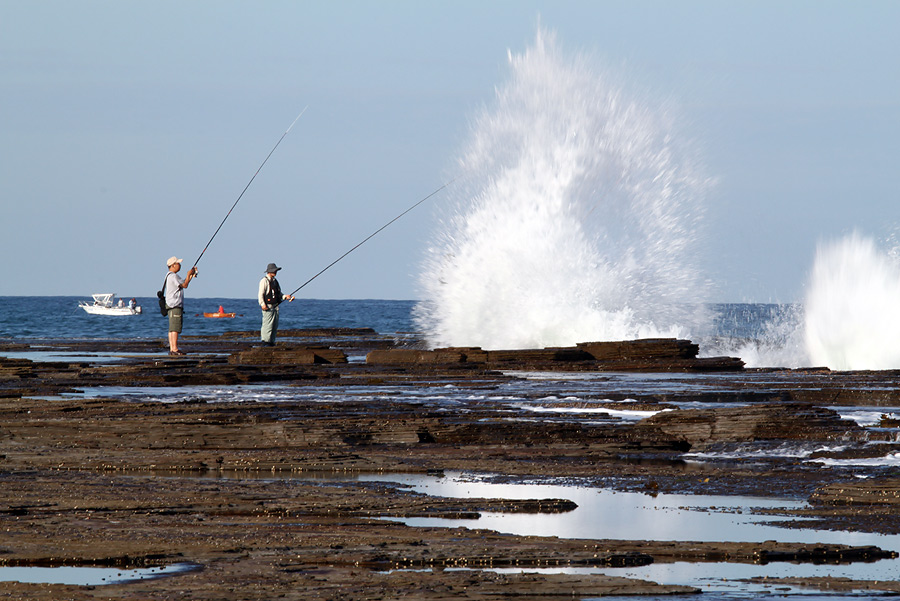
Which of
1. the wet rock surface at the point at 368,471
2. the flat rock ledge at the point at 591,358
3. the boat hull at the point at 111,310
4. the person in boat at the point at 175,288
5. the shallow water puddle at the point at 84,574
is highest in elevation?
the boat hull at the point at 111,310

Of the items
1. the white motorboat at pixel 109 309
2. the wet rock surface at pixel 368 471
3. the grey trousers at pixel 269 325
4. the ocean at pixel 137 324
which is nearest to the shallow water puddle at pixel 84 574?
the wet rock surface at pixel 368 471

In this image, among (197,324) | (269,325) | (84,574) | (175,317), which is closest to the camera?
(84,574)

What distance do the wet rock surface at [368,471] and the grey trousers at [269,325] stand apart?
204 inches

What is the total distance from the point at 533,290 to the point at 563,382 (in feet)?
42.9

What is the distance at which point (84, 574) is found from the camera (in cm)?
539

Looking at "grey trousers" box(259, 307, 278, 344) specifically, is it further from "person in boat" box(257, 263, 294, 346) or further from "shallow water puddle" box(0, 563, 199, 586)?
"shallow water puddle" box(0, 563, 199, 586)

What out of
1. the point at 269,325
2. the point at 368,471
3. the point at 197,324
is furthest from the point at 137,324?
the point at 368,471

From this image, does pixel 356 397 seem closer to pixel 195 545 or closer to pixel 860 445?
pixel 860 445

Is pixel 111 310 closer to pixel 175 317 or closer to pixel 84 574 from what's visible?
pixel 175 317

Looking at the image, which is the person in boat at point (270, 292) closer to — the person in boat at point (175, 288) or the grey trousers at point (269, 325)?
the grey trousers at point (269, 325)

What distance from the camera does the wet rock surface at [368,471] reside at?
5.47 metres

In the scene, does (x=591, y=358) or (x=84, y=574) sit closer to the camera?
(x=84, y=574)

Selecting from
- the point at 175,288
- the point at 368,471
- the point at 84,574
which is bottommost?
the point at 84,574

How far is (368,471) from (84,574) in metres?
3.85
